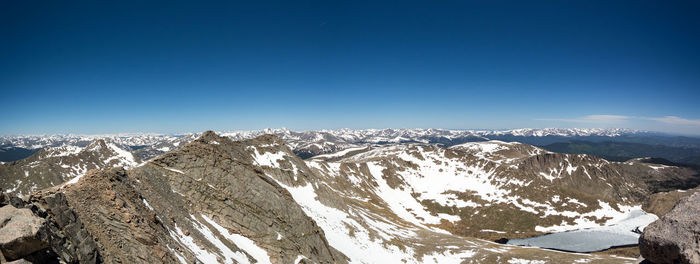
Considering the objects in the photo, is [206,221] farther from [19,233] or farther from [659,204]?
[659,204]

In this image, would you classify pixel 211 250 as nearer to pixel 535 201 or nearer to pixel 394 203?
pixel 394 203

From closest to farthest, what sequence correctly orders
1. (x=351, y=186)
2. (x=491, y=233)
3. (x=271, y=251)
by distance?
(x=271, y=251), (x=491, y=233), (x=351, y=186)

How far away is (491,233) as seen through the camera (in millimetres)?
141250

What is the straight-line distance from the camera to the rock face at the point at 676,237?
7.70 meters

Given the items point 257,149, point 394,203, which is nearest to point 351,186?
point 394,203

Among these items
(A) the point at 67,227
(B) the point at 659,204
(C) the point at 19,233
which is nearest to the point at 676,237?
(C) the point at 19,233

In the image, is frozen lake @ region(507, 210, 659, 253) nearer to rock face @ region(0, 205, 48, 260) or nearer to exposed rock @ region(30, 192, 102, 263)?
exposed rock @ region(30, 192, 102, 263)

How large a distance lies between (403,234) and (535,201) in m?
138

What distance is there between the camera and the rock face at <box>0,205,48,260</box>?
10305mm

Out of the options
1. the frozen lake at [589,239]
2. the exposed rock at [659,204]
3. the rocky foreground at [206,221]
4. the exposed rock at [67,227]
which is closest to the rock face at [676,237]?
the rocky foreground at [206,221]

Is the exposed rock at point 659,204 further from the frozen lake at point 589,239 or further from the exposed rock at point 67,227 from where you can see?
the exposed rock at point 67,227

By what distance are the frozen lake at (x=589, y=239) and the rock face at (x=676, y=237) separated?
14544 cm

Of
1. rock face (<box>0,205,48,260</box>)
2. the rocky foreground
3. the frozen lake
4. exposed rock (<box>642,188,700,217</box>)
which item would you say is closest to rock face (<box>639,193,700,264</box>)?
rock face (<box>0,205,48,260</box>)

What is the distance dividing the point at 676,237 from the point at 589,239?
17695cm
